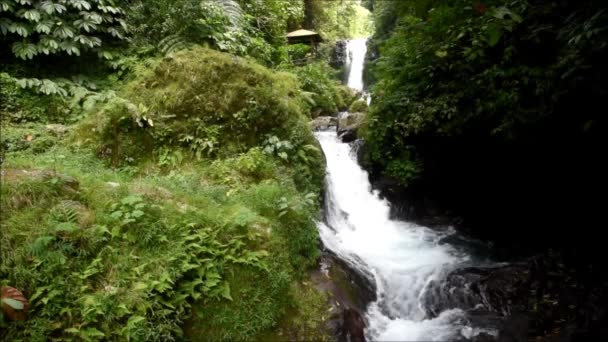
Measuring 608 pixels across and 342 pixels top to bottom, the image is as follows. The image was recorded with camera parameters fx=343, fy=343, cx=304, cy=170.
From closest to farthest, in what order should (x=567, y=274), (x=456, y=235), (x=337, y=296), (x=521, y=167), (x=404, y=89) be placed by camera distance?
(x=337, y=296)
(x=567, y=274)
(x=521, y=167)
(x=456, y=235)
(x=404, y=89)

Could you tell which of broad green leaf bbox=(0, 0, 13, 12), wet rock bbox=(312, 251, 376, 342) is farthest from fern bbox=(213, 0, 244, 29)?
wet rock bbox=(312, 251, 376, 342)

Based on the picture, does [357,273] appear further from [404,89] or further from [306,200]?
[404,89]

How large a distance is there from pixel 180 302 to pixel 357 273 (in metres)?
2.68

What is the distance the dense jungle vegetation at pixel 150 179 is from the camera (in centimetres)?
319

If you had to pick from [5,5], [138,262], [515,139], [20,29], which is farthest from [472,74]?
[5,5]

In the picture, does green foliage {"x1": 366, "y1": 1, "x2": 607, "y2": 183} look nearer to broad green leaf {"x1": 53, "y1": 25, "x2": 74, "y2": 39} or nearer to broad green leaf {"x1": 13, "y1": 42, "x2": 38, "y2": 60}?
broad green leaf {"x1": 53, "y1": 25, "x2": 74, "y2": 39}

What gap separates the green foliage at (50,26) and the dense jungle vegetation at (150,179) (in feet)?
0.09

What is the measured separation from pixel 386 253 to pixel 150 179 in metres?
4.43

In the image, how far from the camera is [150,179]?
476cm

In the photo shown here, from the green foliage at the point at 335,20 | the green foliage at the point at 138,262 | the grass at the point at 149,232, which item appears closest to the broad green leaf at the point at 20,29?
the grass at the point at 149,232

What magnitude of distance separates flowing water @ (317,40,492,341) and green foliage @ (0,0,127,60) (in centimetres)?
541

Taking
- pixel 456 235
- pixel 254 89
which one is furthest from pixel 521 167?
pixel 254 89

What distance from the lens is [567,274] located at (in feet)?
18.1

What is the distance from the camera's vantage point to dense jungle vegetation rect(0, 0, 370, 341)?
319 centimetres
